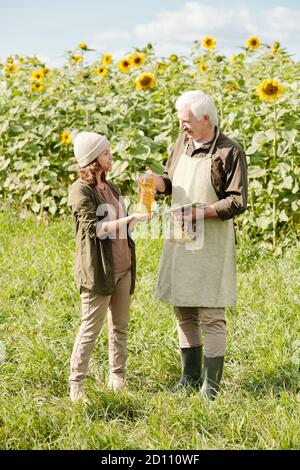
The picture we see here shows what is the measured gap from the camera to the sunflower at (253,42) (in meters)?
6.78

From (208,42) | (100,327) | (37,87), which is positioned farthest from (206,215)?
(208,42)

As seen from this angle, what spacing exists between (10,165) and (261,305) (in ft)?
11.2

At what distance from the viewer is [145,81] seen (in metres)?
5.81

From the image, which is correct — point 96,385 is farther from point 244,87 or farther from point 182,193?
point 244,87

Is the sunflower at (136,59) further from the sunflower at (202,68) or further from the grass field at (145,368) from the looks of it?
the grass field at (145,368)

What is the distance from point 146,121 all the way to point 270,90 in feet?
4.46

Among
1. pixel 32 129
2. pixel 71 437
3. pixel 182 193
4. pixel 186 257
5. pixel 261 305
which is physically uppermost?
pixel 32 129

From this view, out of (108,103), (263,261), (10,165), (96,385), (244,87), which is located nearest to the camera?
(96,385)

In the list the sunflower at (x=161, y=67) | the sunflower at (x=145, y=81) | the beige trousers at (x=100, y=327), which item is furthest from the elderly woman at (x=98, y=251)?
the sunflower at (x=161, y=67)

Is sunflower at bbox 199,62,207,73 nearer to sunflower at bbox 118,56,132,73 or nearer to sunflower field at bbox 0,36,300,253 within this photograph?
sunflower field at bbox 0,36,300,253

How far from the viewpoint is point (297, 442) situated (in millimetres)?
2748

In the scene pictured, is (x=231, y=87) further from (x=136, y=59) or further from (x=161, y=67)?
(x=161, y=67)

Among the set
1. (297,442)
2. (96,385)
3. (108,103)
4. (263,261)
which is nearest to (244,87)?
(108,103)

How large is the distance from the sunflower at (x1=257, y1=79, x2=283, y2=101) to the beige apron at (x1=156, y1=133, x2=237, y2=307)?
1.83m
